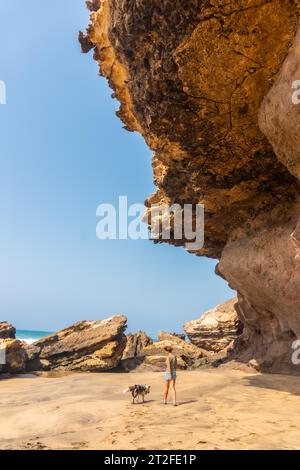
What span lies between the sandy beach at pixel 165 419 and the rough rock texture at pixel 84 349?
34.8 feet

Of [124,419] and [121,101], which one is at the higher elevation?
[121,101]

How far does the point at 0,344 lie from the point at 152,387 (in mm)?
12878

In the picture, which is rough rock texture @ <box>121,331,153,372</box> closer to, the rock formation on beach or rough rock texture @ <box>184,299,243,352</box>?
the rock formation on beach

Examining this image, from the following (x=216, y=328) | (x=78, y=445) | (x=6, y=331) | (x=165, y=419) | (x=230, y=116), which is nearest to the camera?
(x=78, y=445)

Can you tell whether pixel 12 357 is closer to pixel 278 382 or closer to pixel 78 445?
pixel 278 382

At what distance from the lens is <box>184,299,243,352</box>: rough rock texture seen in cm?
2430

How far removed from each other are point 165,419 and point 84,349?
56.5 ft

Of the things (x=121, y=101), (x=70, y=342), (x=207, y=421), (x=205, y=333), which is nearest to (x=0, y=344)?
(x=70, y=342)

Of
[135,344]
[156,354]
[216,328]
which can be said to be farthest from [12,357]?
[216,328]

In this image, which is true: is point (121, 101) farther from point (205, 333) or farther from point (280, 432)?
point (205, 333)

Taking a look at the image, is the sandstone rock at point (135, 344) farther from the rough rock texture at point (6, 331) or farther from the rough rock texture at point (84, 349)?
the rough rock texture at point (6, 331)

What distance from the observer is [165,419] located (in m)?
6.52

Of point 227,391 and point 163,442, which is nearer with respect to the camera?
point 163,442

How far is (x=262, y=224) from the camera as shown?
523 inches
